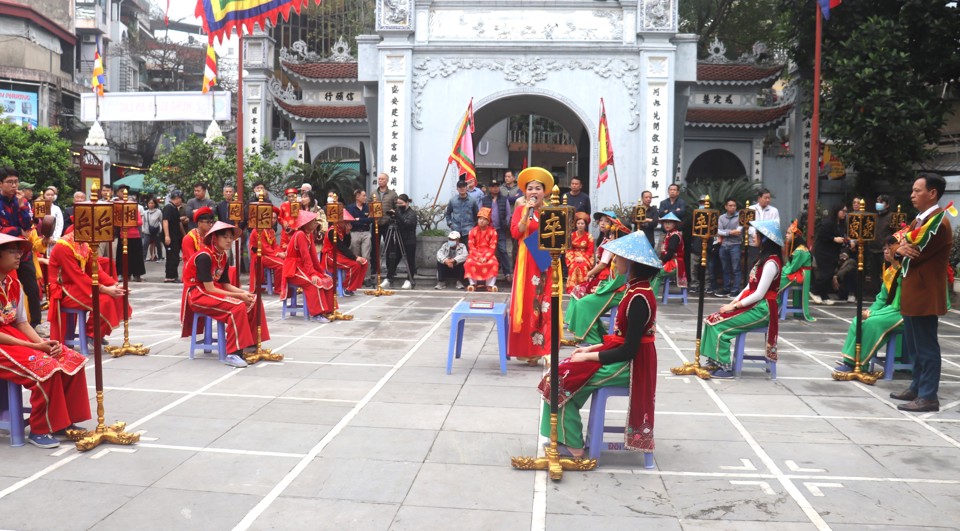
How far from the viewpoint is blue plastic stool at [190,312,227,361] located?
7.58 meters

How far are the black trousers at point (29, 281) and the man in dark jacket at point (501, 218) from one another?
729cm

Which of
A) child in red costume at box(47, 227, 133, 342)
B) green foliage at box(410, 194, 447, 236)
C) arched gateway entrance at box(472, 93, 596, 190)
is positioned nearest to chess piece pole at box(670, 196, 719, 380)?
child in red costume at box(47, 227, 133, 342)

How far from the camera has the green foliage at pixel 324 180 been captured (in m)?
18.3

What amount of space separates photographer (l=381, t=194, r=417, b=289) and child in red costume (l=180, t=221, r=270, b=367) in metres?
6.33

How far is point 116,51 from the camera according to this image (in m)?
36.0

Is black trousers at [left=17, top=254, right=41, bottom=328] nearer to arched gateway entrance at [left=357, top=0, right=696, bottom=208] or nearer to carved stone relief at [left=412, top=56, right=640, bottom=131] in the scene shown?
arched gateway entrance at [left=357, top=0, right=696, bottom=208]

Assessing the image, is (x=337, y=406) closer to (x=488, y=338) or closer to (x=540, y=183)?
(x=540, y=183)

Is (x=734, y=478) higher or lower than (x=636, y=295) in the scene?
lower

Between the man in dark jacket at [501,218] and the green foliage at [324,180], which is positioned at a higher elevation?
the green foliage at [324,180]

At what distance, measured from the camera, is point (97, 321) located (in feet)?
17.1

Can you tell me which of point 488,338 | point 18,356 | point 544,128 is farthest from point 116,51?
point 18,356

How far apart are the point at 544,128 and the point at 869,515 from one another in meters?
29.4

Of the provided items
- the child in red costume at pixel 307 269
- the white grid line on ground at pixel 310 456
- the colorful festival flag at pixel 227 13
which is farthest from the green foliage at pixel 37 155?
the white grid line on ground at pixel 310 456

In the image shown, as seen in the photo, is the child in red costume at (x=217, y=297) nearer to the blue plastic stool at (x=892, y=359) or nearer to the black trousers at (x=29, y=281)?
the black trousers at (x=29, y=281)
